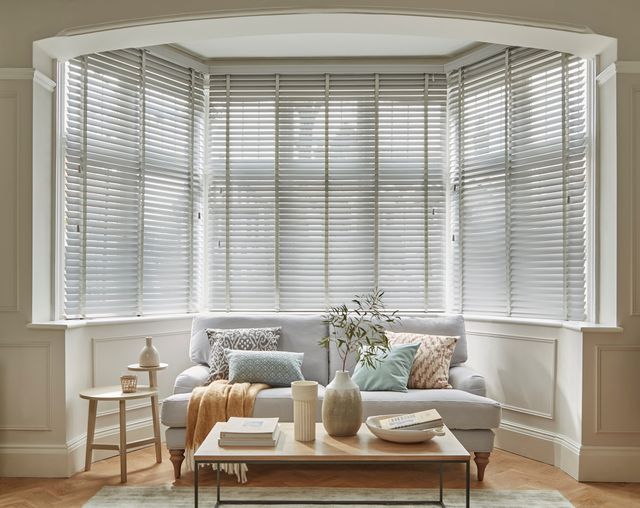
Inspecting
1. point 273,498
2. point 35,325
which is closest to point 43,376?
point 35,325

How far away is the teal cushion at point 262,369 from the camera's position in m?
3.79

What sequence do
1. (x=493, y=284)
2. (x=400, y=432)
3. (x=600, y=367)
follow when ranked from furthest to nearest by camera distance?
(x=493, y=284)
(x=600, y=367)
(x=400, y=432)

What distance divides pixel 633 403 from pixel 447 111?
99.1 inches

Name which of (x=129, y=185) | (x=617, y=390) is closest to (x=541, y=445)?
(x=617, y=390)

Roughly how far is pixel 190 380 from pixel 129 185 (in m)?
1.52

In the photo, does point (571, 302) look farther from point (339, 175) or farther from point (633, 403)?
point (339, 175)

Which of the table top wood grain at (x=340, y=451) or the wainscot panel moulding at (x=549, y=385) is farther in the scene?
the wainscot panel moulding at (x=549, y=385)

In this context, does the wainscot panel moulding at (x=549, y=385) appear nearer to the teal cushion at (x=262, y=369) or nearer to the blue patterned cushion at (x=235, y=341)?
the teal cushion at (x=262, y=369)

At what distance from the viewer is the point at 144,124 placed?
175 inches

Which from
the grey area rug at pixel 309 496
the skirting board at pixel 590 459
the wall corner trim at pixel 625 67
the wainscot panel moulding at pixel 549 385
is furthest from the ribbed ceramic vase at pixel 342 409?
the wall corner trim at pixel 625 67

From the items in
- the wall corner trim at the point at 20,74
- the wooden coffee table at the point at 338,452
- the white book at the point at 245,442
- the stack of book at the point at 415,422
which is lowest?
the wooden coffee table at the point at 338,452

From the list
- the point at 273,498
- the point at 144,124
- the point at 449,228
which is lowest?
the point at 273,498

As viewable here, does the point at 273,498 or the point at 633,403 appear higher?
the point at 633,403

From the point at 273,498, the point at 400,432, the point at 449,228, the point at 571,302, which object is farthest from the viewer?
the point at 449,228
